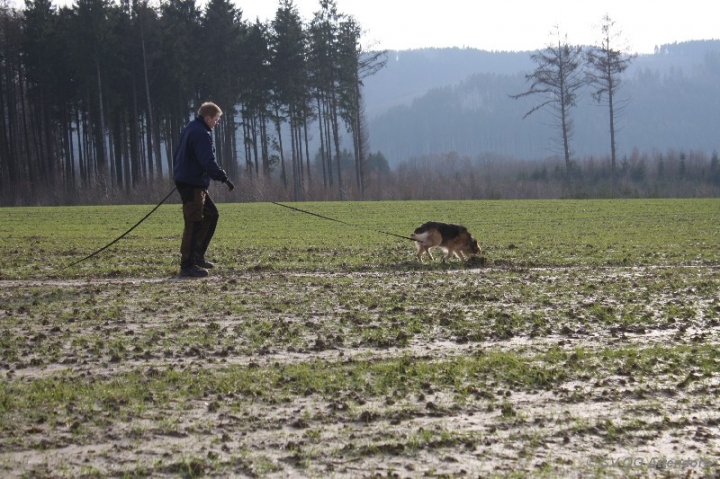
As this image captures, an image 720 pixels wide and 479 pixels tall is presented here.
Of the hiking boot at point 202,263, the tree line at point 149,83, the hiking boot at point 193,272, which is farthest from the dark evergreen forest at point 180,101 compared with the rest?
the hiking boot at point 193,272

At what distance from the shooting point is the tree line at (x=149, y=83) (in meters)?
56.2

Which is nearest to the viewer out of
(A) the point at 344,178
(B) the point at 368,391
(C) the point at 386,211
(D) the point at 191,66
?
(B) the point at 368,391

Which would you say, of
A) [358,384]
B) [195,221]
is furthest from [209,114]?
[358,384]

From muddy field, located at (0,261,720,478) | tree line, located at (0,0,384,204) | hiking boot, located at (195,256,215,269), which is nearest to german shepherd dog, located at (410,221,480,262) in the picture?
hiking boot, located at (195,256,215,269)

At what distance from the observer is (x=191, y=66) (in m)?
60.6

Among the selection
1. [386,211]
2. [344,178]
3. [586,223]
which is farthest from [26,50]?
[586,223]

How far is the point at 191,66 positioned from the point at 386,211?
1262 inches

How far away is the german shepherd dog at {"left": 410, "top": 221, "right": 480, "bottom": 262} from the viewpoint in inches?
568

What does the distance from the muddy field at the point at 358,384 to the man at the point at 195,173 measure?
1.92 m

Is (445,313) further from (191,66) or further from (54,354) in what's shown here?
(191,66)

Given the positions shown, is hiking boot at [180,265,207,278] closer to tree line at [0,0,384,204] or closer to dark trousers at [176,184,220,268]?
dark trousers at [176,184,220,268]

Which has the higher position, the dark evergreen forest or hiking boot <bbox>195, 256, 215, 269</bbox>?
the dark evergreen forest

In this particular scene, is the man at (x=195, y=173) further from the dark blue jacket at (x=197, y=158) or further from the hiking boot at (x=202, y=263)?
the hiking boot at (x=202, y=263)

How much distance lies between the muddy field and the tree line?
42.6m
